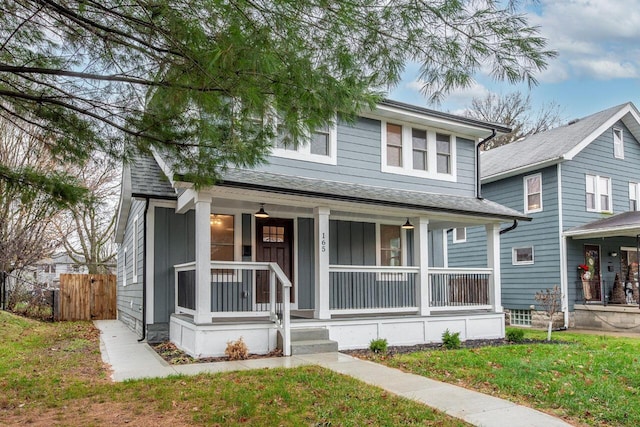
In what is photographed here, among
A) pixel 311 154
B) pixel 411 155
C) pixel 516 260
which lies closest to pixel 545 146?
pixel 516 260

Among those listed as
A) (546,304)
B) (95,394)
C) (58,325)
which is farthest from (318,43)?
(58,325)

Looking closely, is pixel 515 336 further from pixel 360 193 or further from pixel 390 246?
pixel 360 193

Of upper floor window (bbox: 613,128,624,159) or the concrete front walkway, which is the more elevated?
upper floor window (bbox: 613,128,624,159)

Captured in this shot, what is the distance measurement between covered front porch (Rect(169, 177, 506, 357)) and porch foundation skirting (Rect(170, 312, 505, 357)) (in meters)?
0.02

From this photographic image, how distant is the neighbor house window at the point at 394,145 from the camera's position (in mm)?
11469

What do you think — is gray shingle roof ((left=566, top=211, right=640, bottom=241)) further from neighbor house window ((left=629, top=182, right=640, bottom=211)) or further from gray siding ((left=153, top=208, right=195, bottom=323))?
gray siding ((left=153, top=208, right=195, bottom=323))

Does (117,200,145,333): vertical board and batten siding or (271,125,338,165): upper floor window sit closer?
(271,125,338,165): upper floor window

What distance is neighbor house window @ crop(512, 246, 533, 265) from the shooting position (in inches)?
624

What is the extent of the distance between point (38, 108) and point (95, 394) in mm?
3224

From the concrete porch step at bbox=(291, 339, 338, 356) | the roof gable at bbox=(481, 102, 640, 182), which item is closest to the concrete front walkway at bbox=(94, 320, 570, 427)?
the concrete porch step at bbox=(291, 339, 338, 356)

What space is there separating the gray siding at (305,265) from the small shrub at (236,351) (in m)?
3.07

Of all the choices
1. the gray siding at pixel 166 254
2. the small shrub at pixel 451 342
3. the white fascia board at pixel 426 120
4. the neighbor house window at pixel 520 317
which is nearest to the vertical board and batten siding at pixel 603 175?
the neighbor house window at pixel 520 317

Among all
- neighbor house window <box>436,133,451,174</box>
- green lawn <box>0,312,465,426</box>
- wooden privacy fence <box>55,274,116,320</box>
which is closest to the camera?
green lawn <box>0,312,465,426</box>

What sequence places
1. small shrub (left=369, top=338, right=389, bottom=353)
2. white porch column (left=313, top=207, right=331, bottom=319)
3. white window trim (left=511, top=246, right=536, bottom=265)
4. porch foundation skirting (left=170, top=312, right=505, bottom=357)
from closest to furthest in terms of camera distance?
porch foundation skirting (left=170, top=312, right=505, bottom=357) < small shrub (left=369, top=338, right=389, bottom=353) < white porch column (left=313, top=207, right=331, bottom=319) < white window trim (left=511, top=246, right=536, bottom=265)
